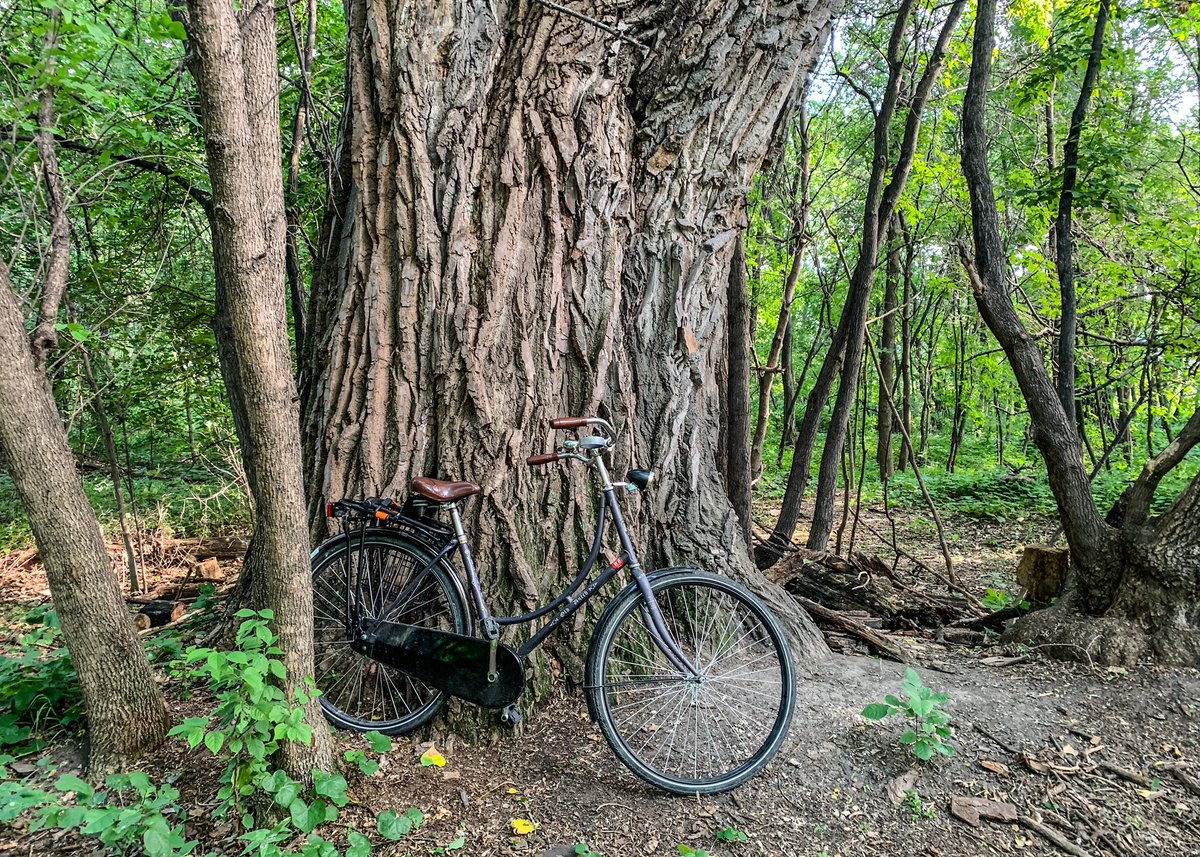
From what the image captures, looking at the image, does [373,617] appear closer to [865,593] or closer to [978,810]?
[978,810]

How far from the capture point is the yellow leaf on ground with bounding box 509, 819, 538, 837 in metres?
2.29

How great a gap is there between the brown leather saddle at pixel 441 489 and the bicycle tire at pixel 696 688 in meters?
0.74

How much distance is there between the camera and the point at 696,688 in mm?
2656

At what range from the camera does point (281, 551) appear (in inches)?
83.7

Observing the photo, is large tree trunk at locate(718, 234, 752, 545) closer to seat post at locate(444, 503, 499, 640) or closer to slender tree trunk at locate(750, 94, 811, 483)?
slender tree trunk at locate(750, 94, 811, 483)

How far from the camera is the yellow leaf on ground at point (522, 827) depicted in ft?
7.50

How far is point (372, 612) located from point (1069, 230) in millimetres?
5072

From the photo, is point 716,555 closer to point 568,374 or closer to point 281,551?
point 568,374

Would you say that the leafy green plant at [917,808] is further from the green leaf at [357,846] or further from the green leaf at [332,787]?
the green leaf at [332,787]

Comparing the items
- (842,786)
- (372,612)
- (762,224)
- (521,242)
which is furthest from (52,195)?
(762,224)

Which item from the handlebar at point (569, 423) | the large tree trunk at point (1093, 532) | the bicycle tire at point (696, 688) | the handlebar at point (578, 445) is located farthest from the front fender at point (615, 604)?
the large tree trunk at point (1093, 532)

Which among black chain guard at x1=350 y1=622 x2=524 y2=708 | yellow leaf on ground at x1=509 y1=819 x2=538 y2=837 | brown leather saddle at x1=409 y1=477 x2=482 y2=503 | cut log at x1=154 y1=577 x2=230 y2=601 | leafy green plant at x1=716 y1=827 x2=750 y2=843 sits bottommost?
cut log at x1=154 y1=577 x2=230 y2=601

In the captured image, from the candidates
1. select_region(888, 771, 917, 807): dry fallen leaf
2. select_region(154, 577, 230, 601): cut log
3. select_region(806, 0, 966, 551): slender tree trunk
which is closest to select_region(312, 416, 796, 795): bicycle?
select_region(888, 771, 917, 807): dry fallen leaf

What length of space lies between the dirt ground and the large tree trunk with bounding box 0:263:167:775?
0.62ft
